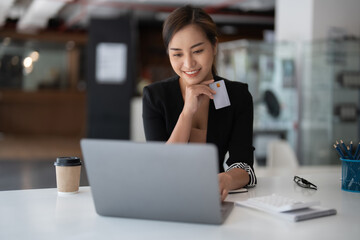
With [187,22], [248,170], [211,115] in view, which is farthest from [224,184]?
[187,22]

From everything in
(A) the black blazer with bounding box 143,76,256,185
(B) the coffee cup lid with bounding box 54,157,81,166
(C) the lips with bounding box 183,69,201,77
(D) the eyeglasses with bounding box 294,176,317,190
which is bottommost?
(D) the eyeglasses with bounding box 294,176,317,190

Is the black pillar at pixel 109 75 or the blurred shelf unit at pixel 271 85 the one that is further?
the black pillar at pixel 109 75

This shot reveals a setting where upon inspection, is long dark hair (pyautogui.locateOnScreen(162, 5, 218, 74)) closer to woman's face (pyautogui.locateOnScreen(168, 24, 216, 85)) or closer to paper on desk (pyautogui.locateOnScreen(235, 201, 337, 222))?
woman's face (pyautogui.locateOnScreen(168, 24, 216, 85))

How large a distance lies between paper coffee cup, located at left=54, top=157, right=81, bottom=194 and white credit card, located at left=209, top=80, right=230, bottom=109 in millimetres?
631

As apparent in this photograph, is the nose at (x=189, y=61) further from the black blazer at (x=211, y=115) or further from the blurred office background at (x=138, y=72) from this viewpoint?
the blurred office background at (x=138, y=72)

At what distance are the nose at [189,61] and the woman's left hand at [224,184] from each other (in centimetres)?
48

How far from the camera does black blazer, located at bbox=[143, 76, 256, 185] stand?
1991 mm

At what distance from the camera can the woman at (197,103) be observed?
1.84 meters

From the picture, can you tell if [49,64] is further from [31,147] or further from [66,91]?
[31,147]

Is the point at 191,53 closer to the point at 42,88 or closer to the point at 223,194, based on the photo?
the point at 223,194

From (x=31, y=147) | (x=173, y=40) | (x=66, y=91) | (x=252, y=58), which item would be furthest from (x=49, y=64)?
(x=173, y=40)

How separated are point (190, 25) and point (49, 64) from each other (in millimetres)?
12075

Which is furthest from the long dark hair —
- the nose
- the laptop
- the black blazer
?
the laptop

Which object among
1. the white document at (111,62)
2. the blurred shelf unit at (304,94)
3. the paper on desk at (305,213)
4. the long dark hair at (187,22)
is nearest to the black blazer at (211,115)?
the long dark hair at (187,22)
